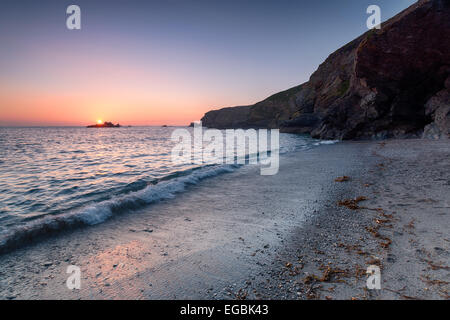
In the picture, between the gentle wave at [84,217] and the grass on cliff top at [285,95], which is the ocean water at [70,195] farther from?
the grass on cliff top at [285,95]

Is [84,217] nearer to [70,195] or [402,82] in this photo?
[70,195]

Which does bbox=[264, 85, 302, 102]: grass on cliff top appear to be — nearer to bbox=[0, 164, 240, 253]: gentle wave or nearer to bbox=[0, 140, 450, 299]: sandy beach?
bbox=[0, 164, 240, 253]: gentle wave

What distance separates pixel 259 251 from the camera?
4.18 meters

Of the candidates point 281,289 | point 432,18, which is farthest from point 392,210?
point 432,18

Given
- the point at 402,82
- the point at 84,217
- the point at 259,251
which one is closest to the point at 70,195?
the point at 84,217

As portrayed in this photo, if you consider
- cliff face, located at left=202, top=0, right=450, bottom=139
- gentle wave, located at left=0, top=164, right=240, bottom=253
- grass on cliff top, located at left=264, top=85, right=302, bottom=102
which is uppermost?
grass on cliff top, located at left=264, top=85, right=302, bottom=102

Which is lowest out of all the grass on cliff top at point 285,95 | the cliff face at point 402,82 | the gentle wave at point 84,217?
the gentle wave at point 84,217

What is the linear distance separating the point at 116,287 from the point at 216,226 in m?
2.69

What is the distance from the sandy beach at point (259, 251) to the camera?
3.11 m

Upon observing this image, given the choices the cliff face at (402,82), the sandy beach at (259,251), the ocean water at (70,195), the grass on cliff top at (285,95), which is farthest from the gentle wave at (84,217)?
the grass on cliff top at (285,95)

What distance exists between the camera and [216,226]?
18.3 feet

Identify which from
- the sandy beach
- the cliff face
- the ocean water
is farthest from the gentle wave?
the cliff face

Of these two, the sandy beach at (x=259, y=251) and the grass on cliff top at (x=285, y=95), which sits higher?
the grass on cliff top at (x=285, y=95)

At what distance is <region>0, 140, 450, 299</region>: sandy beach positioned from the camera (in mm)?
3107
